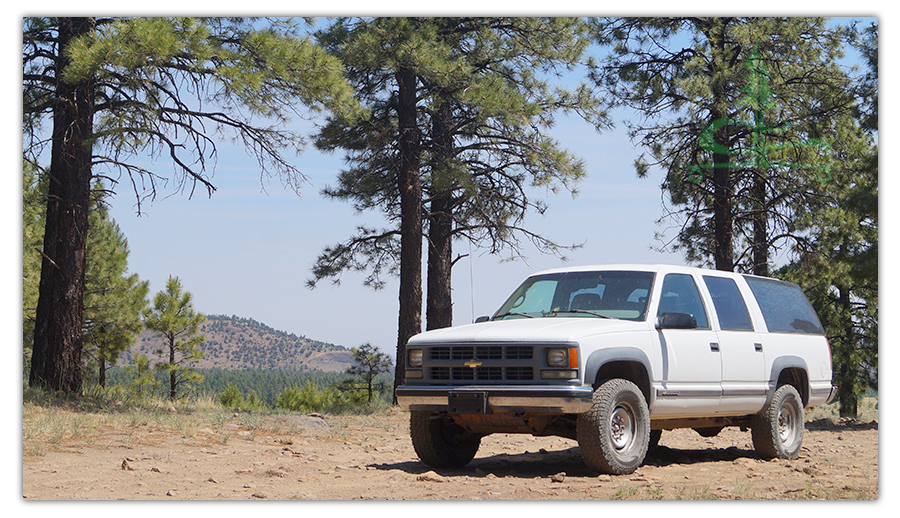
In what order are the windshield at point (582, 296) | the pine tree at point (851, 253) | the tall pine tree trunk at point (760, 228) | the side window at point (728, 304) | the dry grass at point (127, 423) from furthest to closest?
the tall pine tree trunk at point (760, 228) → the pine tree at point (851, 253) → the dry grass at point (127, 423) → the side window at point (728, 304) → the windshield at point (582, 296)

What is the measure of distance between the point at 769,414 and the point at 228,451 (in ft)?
20.6

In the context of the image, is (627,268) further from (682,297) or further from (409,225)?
(409,225)

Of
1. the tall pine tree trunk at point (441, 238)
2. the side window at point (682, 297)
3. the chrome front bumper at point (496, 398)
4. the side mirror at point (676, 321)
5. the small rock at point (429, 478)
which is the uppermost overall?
the tall pine tree trunk at point (441, 238)

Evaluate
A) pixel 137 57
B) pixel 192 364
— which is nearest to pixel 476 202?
pixel 137 57

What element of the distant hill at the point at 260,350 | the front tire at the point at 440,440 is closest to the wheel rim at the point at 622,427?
the front tire at the point at 440,440

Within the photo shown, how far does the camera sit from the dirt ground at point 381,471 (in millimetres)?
6902

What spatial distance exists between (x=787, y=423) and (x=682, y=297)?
2.46 metres

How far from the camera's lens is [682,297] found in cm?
885

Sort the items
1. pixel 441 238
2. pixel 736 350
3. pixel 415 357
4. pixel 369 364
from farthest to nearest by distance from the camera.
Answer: pixel 369 364 → pixel 441 238 → pixel 736 350 → pixel 415 357

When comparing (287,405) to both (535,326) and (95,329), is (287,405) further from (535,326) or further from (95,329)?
(535,326)

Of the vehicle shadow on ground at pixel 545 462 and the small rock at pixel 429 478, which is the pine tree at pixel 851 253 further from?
the small rock at pixel 429 478

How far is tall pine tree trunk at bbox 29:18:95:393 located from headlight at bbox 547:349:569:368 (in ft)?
35.8

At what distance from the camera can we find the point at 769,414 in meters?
9.45

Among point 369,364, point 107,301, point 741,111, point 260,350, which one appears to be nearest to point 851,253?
point 741,111
